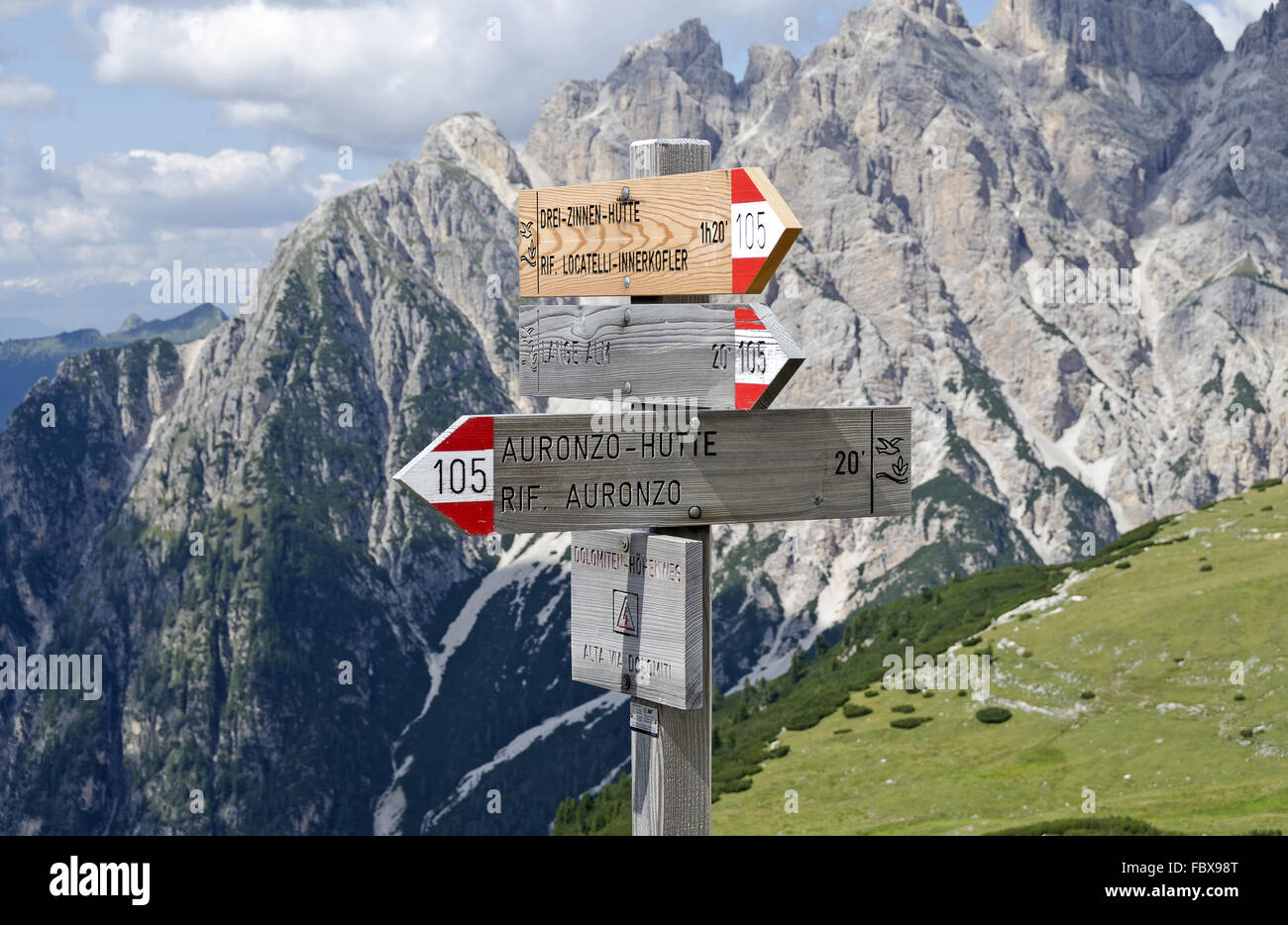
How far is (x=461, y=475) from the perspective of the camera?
338 inches

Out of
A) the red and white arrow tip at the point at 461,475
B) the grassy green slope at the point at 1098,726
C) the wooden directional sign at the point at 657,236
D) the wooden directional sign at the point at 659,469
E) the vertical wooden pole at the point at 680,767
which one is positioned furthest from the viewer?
the grassy green slope at the point at 1098,726

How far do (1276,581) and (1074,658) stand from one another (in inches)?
488

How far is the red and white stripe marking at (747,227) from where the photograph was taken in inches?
345

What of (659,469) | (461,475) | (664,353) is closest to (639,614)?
(659,469)

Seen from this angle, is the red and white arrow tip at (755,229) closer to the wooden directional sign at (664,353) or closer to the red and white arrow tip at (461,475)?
the wooden directional sign at (664,353)

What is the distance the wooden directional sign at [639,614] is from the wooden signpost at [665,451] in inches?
0.5

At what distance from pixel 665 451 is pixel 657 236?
1798mm

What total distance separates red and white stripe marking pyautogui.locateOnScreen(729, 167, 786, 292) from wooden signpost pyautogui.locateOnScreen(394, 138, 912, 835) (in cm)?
1

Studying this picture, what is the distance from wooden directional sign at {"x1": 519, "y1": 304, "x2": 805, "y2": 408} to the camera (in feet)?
29.2

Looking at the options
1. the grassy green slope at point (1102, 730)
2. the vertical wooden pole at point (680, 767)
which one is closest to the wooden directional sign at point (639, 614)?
the vertical wooden pole at point (680, 767)

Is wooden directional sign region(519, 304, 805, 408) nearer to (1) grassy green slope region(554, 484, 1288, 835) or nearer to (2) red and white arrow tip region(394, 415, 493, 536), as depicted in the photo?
(2) red and white arrow tip region(394, 415, 493, 536)

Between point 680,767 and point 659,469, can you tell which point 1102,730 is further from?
point 659,469

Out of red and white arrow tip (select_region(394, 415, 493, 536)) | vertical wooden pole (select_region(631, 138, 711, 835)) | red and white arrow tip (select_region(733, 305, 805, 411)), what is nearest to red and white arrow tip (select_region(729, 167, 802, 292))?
red and white arrow tip (select_region(733, 305, 805, 411))
